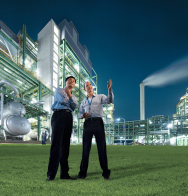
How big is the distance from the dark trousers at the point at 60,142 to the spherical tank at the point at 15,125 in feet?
62.1

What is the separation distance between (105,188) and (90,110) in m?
1.35

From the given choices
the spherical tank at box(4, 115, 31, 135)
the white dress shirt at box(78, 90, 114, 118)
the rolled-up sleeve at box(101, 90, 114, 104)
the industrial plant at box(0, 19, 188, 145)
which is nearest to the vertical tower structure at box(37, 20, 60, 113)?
the industrial plant at box(0, 19, 188, 145)

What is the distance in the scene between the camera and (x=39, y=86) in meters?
29.8

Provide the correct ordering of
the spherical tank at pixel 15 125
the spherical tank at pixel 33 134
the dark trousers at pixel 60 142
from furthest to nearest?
the spherical tank at pixel 33 134 → the spherical tank at pixel 15 125 → the dark trousers at pixel 60 142

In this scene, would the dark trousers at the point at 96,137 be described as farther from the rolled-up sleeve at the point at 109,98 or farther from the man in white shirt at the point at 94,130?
the rolled-up sleeve at the point at 109,98

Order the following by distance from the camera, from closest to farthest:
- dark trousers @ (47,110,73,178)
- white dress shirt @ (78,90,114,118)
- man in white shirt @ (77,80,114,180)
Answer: dark trousers @ (47,110,73,178) → man in white shirt @ (77,80,114,180) → white dress shirt @ (78,90,114,118)

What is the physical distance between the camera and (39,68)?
117ft

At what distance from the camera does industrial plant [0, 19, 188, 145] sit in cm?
2131

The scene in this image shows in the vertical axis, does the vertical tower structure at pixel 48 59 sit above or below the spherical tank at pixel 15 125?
above

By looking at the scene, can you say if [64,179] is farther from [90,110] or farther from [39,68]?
[39,68]

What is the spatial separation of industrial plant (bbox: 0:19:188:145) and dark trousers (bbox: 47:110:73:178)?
18.1 m

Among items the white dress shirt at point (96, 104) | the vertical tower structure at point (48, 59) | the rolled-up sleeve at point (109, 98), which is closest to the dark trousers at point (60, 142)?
the white dress shirt at point (96, 104)

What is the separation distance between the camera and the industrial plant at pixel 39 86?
21312 mm

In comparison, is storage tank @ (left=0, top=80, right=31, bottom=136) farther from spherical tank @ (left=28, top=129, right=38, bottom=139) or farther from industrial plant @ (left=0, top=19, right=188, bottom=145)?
spherical tank @ (left=28, top=129, right=38, bottom=139)
